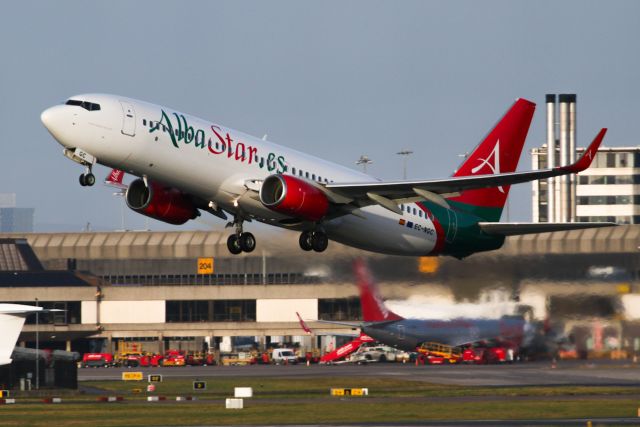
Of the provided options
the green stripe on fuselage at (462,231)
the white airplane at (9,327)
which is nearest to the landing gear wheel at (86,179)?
the white airplane at (9,327)

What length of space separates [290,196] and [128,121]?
736cm

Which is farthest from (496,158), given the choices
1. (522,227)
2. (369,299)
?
(369,299)

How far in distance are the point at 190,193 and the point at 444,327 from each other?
33.6m

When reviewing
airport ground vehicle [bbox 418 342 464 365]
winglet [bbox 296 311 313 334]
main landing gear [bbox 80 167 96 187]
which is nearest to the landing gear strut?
main landing gear [bbox 80 167 96 187]

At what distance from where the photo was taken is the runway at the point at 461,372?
74.2 metres

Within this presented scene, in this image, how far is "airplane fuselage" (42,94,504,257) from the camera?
164ft

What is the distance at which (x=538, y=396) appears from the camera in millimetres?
66125

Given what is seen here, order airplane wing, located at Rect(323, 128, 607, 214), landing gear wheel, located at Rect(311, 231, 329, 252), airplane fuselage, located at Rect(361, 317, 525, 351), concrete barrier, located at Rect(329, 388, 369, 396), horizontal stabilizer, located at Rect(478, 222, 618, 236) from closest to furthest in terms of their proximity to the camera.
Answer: airplane wing, located at Rect(323, 128, 607, 214) → landing gear wheel, located at Rect(311, 231, 329, 252) → horizontal stabilizer, located at Rect(478, 222, 618, 236) → concrete barrier, located at Rect(329, 388, 369, 396) → airplane fuselage, located at Rect(361, 317, 525, 351)

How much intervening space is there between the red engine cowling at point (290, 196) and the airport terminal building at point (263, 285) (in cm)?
1555

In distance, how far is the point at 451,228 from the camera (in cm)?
6262

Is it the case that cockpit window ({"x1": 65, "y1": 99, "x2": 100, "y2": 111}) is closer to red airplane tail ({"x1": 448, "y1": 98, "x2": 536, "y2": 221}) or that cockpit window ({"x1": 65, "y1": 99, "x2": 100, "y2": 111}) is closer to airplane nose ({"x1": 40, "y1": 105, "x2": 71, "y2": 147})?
airplane nose ({"x1": 40, "y1": 105, "x2": 71, "y2": 147})

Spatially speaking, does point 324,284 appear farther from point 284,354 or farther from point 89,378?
point 284,354

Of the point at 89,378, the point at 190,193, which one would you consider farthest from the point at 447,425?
the point at 89,378

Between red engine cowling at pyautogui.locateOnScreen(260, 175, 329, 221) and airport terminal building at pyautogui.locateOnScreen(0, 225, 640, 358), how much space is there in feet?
51.0
